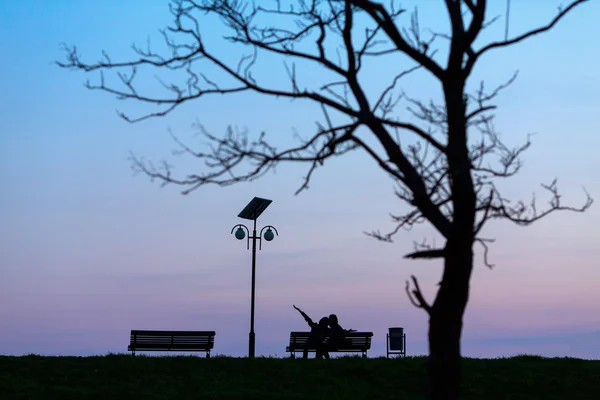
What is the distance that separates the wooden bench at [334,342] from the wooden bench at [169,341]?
9.61 feet

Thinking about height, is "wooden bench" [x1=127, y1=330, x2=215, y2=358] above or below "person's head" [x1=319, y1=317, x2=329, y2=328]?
below

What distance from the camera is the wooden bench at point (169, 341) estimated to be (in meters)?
27.5

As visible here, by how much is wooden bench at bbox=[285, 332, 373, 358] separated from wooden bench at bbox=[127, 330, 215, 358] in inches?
115

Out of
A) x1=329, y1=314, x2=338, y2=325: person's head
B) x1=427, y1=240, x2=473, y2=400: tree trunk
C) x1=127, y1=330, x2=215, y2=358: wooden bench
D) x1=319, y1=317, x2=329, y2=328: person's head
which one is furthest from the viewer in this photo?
x1=329, y1=314, x2=338, y2=325: person's head

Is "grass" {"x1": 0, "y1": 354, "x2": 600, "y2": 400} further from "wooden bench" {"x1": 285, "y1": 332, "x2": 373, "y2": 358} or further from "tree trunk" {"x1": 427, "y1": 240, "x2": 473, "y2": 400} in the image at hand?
"tree trunk" {"x1": 427, "y1": 240, "x2": 473, "y2": 400}

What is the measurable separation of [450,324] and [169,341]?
18817 mm

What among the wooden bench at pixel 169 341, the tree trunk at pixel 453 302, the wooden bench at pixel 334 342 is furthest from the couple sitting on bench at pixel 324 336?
the tree trunk at pixel 453 302

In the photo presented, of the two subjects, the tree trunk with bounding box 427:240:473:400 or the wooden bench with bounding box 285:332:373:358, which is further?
the wooden bench with bounding box 285:332:373:358

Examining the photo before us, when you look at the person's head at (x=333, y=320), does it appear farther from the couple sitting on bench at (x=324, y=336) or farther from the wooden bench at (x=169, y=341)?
the wooden bench at (x=169, y=341)

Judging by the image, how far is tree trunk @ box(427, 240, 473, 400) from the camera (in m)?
9.99

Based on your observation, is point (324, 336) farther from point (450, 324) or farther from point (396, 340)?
point (450, 324)

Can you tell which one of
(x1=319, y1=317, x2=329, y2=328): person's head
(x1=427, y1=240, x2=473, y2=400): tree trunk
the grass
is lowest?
the grass

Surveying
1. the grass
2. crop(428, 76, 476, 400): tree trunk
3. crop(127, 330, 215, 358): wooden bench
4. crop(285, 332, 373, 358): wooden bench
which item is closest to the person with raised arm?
crop(285, 332, 373, 358): wooden bench

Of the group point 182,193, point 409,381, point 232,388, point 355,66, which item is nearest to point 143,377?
point 232,388
